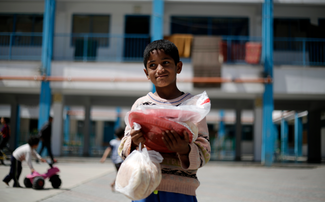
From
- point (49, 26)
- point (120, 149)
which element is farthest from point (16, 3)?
point (120, 149)

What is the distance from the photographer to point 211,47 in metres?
13.4

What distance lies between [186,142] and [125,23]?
46.8 feet

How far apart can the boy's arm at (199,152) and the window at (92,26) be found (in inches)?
544

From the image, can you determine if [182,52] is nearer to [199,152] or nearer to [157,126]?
[199,152]

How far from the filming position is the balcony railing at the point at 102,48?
1475cm

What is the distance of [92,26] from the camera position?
49.9 ft

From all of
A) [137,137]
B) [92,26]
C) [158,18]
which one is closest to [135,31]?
[92,26]

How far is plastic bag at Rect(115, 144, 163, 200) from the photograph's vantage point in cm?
147

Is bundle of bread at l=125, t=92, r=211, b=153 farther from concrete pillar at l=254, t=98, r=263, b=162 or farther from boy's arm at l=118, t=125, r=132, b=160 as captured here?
concrete pillar at l=254, t=98, r=263, b=162

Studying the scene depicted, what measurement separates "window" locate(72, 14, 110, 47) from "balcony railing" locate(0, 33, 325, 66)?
0.04 m

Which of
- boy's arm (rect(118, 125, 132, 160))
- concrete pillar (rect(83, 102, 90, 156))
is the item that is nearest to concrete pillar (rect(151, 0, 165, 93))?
concrete pillar (rect(83, 102, 90, 156))

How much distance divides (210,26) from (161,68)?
45.3ft

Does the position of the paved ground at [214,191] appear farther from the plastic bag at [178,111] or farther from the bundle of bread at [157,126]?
the plastic bag at [178,111]

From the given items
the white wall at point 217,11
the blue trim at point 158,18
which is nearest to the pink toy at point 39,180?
the blue trim at point 158,18
